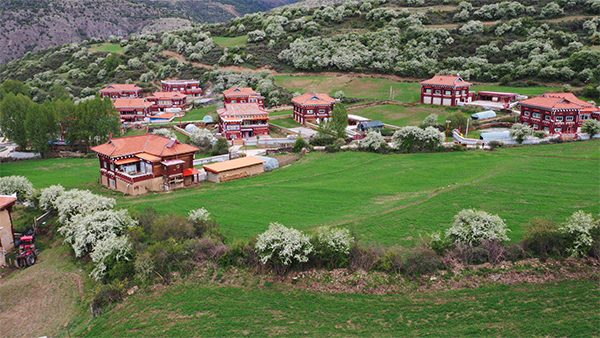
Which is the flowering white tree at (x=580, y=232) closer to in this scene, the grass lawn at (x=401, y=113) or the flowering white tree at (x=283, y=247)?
the flowering white tree at (x=283, y=247)

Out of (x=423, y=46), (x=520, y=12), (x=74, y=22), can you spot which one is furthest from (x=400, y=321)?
(x=74, y=22)

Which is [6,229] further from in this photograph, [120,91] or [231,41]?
[231,41]

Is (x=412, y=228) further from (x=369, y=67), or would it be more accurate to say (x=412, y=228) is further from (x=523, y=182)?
(x=369, y=67)

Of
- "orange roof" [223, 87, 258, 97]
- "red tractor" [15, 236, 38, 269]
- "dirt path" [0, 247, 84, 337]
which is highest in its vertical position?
"orange roof" [223, 87, 258, 97]

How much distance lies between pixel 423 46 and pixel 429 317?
9541 cm

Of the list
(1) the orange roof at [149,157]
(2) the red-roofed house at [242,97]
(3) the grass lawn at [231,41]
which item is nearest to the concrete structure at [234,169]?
(1) the orange roof at [149,157]

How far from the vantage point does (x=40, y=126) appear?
57.6 meters

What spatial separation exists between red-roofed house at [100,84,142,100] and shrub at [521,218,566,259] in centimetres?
9790

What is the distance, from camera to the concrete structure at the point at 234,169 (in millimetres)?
42938

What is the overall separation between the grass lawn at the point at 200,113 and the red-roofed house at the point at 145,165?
37.9 metres

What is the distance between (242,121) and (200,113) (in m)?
23.5

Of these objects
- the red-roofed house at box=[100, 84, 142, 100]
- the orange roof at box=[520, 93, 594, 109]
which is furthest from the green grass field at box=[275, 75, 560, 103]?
the red-roofed house at box=[100, 84, 142, 100]

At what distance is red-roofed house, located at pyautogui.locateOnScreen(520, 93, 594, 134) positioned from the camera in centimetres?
5606

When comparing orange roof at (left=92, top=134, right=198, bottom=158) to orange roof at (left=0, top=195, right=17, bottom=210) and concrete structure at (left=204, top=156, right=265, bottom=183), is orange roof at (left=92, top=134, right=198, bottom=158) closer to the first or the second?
concrete structure at (left=204, top=156, right=265, bottom=183)
